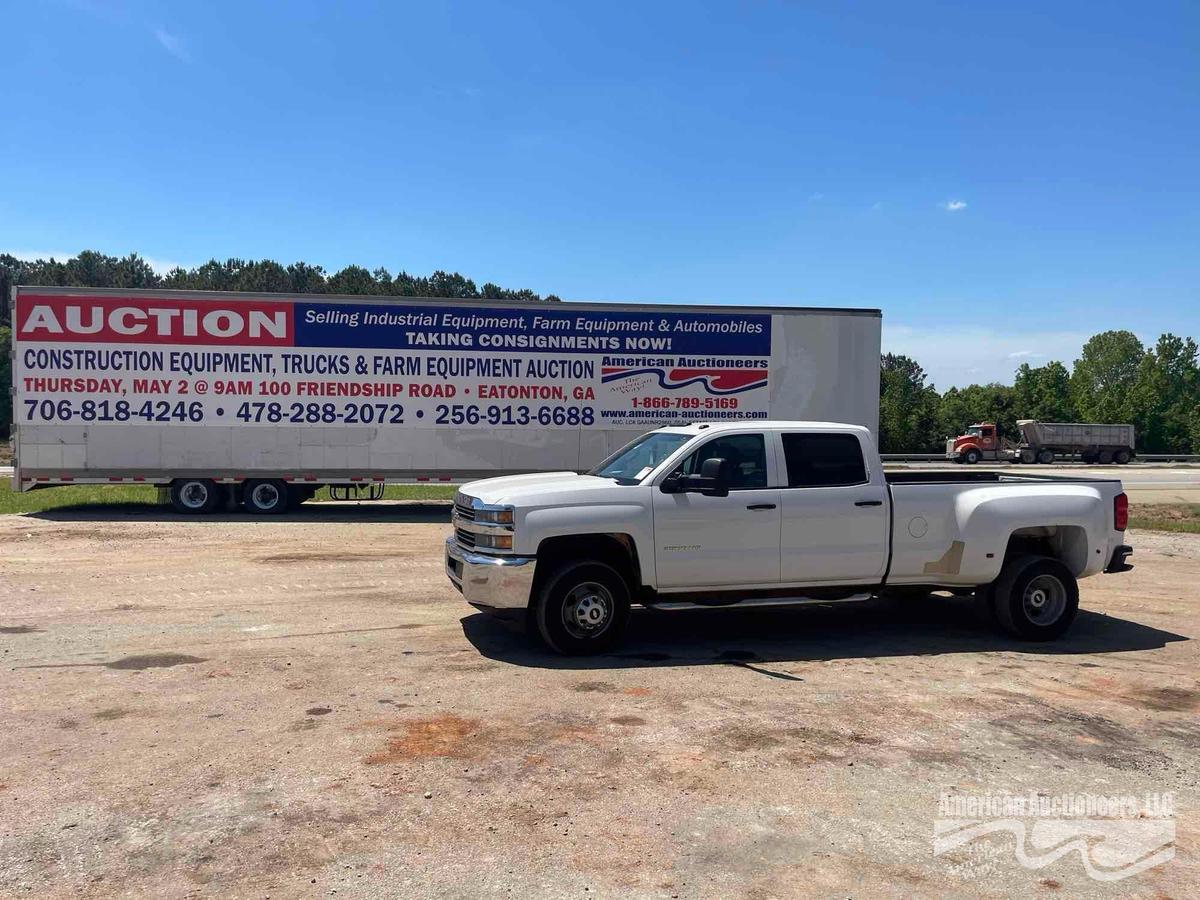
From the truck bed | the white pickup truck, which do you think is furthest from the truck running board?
the truck bed

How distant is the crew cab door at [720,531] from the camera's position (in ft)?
24.5

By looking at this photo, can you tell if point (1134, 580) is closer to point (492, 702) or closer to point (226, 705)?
point (492, 702)

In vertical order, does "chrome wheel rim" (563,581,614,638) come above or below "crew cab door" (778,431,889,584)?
below

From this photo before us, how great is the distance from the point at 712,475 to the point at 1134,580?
7681 mm

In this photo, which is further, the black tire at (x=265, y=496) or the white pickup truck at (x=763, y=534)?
the black tire at (x=265, y=496)

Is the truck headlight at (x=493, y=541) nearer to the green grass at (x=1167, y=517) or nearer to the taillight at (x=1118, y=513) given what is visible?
the taillight at (x=1118, y=513)

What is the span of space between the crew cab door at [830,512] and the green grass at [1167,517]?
497 inches

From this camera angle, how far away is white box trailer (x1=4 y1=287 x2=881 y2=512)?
56.9 ft

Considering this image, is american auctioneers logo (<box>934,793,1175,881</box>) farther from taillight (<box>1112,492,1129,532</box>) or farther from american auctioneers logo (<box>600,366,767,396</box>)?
american auctioneers logo (<box>600,366,767,396</box>)

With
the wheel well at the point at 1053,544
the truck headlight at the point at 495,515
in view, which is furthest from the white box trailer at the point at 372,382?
the truck headlight at the point at 495,515

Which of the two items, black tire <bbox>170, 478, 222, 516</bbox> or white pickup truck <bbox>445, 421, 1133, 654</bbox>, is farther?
black tire <bbox>170, 478, 222, 516</bbox>

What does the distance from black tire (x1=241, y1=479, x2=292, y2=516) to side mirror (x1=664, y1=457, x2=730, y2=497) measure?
41.9 feet

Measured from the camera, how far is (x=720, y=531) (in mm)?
7539

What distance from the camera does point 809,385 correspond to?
19.0 m
